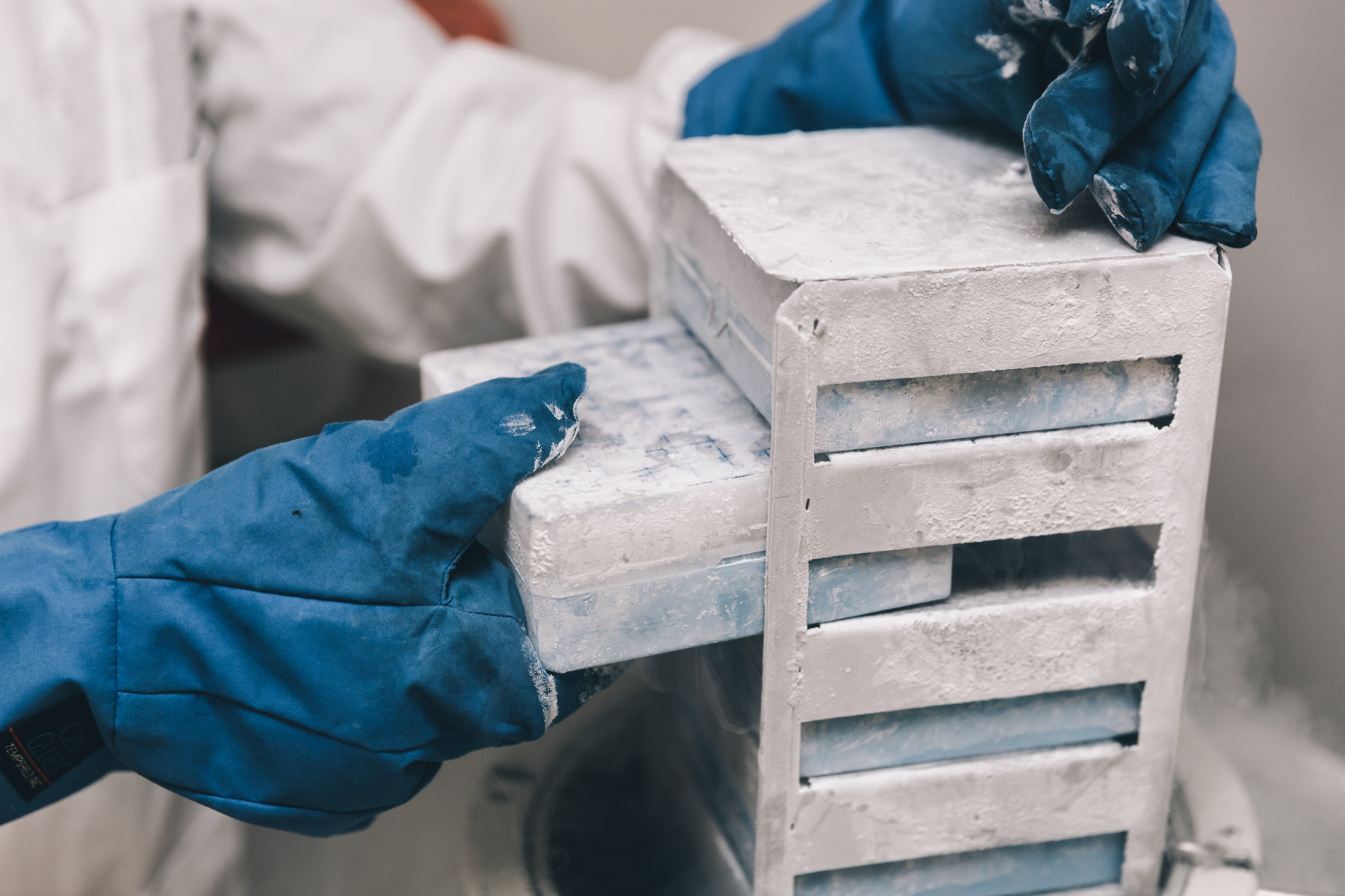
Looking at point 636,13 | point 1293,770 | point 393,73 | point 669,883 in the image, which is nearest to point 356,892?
point 669,883

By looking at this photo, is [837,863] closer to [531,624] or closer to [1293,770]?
[531,624]

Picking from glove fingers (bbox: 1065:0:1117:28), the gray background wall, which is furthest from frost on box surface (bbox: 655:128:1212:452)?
the gray background wall

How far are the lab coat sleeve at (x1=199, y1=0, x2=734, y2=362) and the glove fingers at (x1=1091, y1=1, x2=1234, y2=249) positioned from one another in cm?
58

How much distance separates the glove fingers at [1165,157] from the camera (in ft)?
2.02

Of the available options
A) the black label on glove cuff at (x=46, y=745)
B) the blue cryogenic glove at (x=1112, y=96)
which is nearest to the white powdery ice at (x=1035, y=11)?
the blue cryogenic glove at (x=1112, y=96)

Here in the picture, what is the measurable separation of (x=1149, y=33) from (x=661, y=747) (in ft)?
1.98

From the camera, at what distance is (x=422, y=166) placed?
1.20 meters

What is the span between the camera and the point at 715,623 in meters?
0.65

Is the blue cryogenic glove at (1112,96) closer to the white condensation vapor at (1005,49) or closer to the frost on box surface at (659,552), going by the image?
the white condensation vapor at (1005,49)

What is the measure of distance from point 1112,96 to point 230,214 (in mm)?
982

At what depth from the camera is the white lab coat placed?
3.14 feet

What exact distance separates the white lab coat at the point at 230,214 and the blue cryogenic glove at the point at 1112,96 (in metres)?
0.38

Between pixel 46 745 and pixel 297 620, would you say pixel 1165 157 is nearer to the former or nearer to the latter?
pixel 297 620

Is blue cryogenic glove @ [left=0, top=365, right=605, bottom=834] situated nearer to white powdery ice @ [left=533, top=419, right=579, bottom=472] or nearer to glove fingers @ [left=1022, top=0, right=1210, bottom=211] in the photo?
white powdery ice @ [left=533, top=419, right=579, bottom=472]
